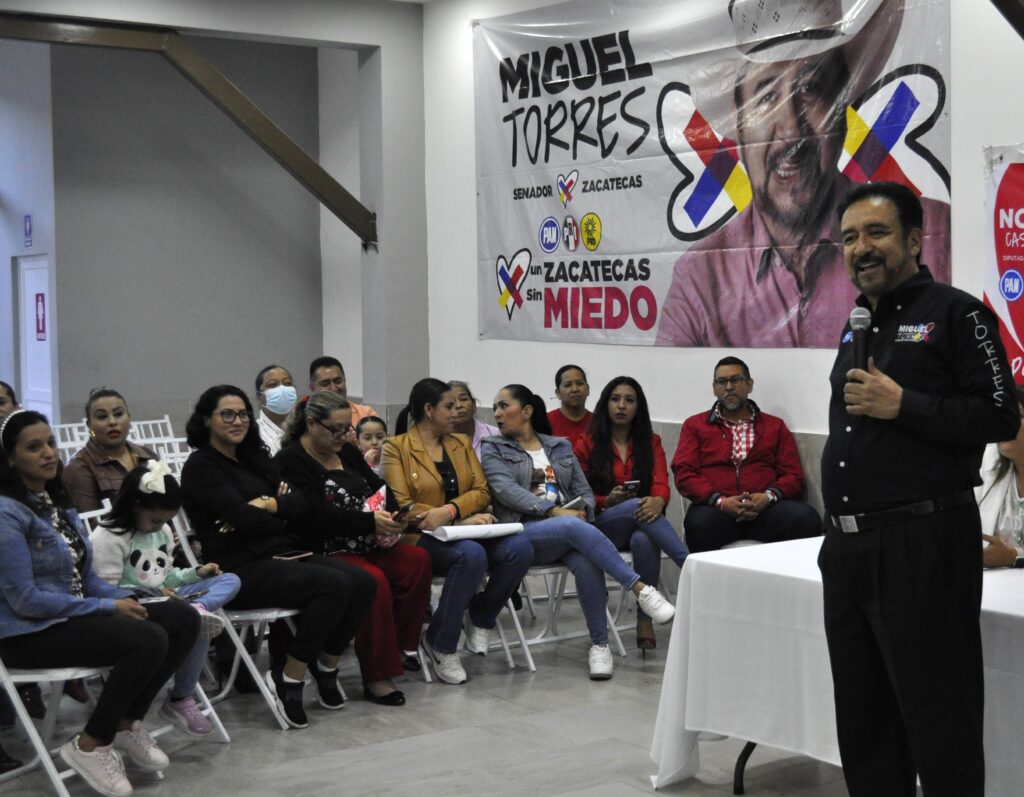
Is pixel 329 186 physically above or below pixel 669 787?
above

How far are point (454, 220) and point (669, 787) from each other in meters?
5.21

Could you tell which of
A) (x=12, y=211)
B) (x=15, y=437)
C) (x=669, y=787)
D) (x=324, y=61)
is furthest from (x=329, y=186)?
(x=669, y=787)

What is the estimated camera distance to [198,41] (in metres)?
9.56

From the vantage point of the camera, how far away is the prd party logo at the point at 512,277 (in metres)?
8.09

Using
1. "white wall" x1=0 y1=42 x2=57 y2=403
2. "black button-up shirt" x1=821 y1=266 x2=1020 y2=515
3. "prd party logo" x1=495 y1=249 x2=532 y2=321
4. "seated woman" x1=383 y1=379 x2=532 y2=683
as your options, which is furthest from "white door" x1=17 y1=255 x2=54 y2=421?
"black button-up shirt" x1=821 y1=266 x2=1020 y2=515

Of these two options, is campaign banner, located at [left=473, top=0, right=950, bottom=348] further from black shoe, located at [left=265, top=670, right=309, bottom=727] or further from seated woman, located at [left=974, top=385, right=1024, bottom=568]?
black shoe, located at [left=265, top=670, right=309, bottom=727]

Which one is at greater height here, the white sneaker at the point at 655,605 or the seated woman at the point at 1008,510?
the seated woman at the point at 1008,510

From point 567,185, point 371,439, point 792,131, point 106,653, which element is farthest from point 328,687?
point 567,185

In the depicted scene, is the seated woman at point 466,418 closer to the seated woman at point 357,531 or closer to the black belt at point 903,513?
the seated woman at point 357,531

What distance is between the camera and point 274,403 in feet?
21.4

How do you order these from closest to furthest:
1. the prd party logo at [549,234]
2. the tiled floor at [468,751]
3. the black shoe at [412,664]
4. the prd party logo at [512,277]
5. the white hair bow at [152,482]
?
the tiled floor at [468,751] < the white hair bow at [152,482] < the black shoe at [412,664] < the prd party logo at [549,234] < the prd party logo at [512,277]

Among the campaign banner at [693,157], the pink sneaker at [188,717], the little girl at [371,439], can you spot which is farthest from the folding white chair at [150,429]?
the pink sneaker at [188,717]

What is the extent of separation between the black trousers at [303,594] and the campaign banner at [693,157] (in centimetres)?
265

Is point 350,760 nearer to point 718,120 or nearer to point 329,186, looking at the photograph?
point 718,120
